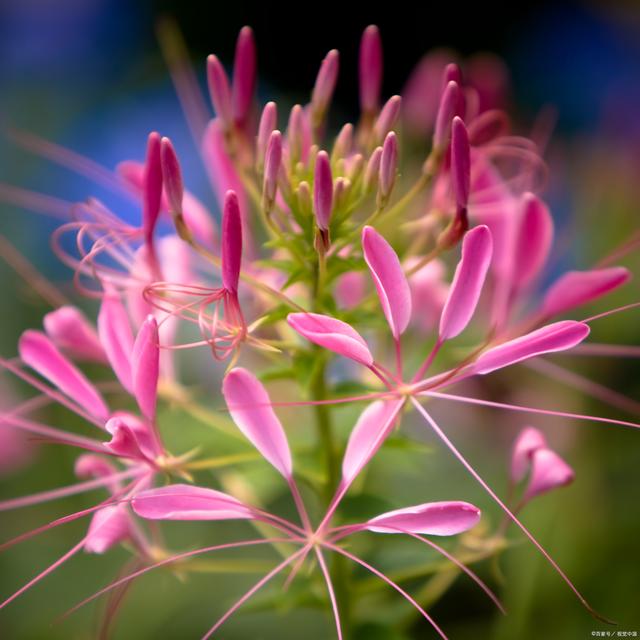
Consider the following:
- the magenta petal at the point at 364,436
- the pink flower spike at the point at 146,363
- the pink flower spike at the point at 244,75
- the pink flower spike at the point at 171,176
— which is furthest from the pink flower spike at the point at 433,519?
the pink flower spike at the point at 244,75

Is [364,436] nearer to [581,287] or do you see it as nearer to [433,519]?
[433,519]

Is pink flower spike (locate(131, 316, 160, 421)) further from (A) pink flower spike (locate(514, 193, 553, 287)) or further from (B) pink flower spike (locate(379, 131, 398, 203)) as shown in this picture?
(A) pink flower spike (locate(514, 193, 553, 287))

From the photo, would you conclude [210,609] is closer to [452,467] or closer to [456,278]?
[452,467]

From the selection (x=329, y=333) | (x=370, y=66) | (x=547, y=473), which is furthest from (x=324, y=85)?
(x=547, y=473)

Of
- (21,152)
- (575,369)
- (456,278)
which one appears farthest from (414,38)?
(456,278)

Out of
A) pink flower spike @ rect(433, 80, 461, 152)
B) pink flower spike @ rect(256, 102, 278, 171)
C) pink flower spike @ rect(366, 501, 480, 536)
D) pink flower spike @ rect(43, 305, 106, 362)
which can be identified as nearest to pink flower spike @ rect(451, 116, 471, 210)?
pink flower spike @ rect(433, 80, 461, 152)

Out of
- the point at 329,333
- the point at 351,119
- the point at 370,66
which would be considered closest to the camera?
the point at 329,333

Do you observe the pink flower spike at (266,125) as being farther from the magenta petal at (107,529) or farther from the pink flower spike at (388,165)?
the magenta petal at (107,529)
